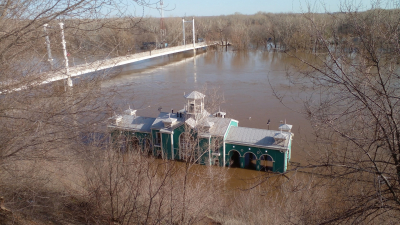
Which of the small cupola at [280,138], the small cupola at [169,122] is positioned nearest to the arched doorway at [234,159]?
the small cupola at [280,138]

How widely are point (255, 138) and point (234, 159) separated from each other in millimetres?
913

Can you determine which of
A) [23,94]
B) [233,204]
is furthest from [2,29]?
[233,204]


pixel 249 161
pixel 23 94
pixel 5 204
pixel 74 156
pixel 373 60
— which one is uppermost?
pixel 373 60

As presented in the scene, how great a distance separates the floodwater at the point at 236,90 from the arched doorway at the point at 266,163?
14.3 inches

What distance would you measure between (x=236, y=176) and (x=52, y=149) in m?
5.49

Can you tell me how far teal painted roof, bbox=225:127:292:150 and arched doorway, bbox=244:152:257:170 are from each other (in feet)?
1.57

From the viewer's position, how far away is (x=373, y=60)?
2.26 metres

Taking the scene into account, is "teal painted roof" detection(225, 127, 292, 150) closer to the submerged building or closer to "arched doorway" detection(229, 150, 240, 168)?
the submerged building

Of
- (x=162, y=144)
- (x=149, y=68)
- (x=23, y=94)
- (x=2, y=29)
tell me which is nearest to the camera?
(x=2, y=29)

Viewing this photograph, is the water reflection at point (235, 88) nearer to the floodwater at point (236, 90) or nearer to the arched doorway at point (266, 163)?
the floodwater at point (236, 90)

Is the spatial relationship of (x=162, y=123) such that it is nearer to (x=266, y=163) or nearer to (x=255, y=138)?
(x=255, y=138)

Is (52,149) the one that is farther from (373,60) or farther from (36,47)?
(373,60)

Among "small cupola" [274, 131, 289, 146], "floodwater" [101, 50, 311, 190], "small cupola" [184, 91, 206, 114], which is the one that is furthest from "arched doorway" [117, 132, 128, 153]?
"small cupola" [274, 131, 289, 146]

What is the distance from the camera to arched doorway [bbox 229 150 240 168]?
26.8ft
